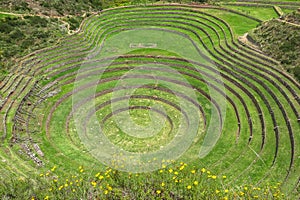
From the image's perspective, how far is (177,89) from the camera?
140 ft

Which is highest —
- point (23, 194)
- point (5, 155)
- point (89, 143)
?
point (23, 194)

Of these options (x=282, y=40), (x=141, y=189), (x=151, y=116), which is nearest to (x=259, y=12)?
(x=282, y=40)

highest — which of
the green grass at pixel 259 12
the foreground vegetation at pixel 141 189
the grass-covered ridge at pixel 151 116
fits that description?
the green grass at pixel 259 12

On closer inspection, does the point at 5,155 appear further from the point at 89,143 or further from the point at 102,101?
the point at 102,101

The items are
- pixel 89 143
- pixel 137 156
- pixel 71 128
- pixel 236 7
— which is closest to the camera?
pixel 137 156

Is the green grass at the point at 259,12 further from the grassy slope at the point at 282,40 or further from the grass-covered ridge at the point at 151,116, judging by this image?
the grassy slope at the point at 282,40

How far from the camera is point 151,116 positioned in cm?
3931

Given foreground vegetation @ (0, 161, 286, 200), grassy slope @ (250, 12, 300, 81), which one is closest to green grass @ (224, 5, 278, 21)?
grassy slope @ (250, 12, 300, 81)

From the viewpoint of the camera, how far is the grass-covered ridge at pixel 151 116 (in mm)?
19094

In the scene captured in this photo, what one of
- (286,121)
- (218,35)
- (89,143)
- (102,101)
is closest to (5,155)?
(89,143)

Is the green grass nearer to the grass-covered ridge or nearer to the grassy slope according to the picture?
the grass-covered ridge

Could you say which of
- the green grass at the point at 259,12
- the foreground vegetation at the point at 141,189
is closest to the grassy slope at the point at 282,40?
the green grass at the point at 259,12

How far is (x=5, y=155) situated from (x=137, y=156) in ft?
43.4

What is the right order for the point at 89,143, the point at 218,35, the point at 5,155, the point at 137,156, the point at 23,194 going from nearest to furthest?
the point at 23,194 → the point at 5,155 → the point at 137,156 → the point at 89,143 → the point at 218,35
